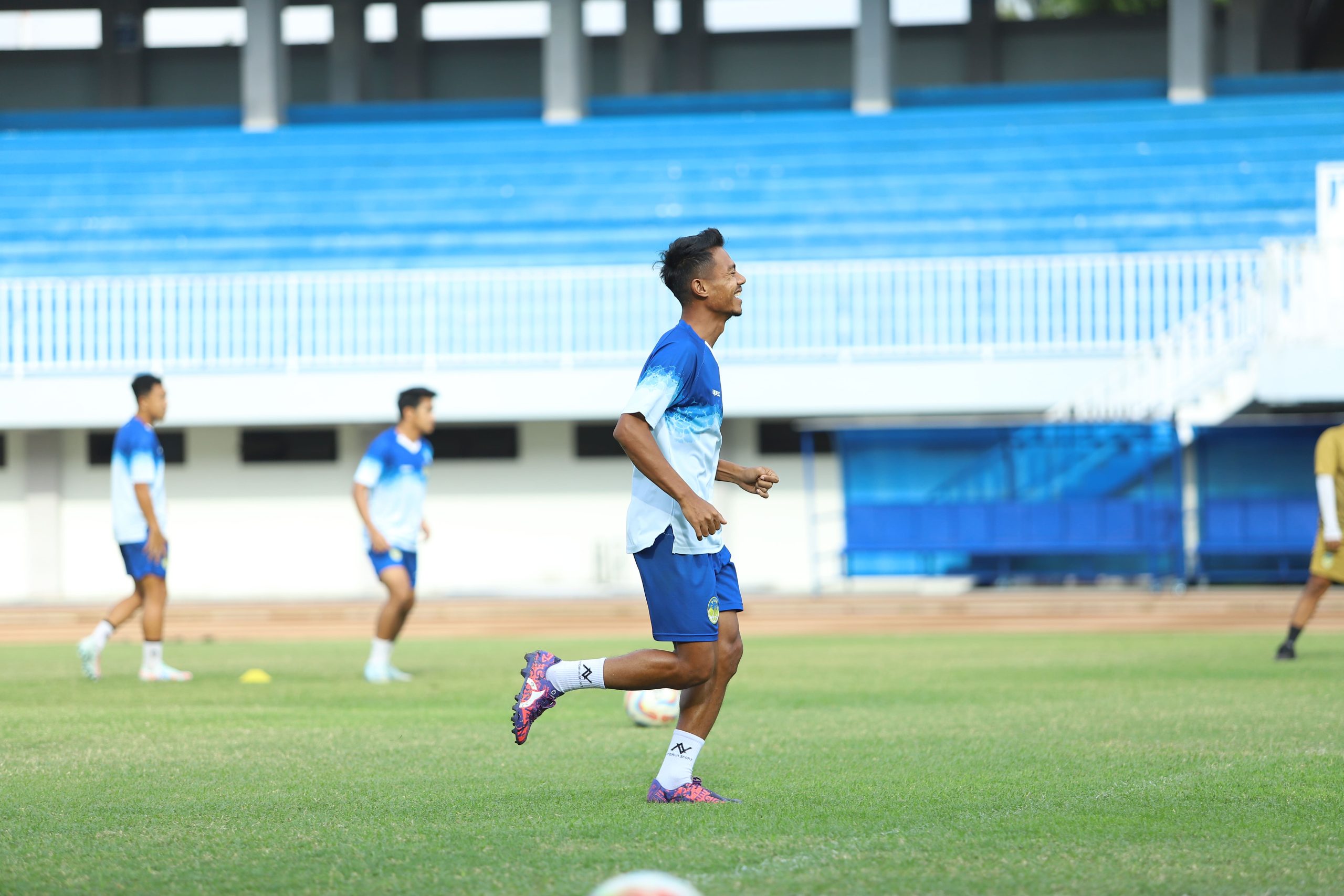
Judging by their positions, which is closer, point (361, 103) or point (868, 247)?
point (868, 247)

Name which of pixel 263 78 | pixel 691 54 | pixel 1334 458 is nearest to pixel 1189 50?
pixel 691 54

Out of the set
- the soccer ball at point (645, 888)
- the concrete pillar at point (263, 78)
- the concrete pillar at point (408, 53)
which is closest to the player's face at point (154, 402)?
the soccer ball at point (645, 888)

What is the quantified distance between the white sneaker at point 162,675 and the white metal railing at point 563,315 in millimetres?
9970

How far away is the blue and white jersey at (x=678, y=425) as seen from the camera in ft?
18.5

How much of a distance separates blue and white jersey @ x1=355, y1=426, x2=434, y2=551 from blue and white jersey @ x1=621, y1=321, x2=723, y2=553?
19.8 ft

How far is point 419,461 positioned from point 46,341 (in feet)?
38.7

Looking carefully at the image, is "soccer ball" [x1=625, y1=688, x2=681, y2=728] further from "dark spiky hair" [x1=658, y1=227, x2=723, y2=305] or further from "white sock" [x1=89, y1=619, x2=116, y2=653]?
"white sock" [x1=89, y1=619, x2=116, y2=653]

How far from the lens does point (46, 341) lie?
21719mm

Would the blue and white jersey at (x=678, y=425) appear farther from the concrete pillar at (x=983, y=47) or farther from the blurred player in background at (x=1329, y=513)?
the concrete pillar at (x=983, y=47)

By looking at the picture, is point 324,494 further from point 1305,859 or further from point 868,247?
point 1305,859

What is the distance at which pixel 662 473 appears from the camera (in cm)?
552

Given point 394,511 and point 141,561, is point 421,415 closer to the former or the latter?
point 394,511

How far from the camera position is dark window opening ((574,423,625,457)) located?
22.9 meters

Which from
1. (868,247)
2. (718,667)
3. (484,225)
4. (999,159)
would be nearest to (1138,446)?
(868,247)
